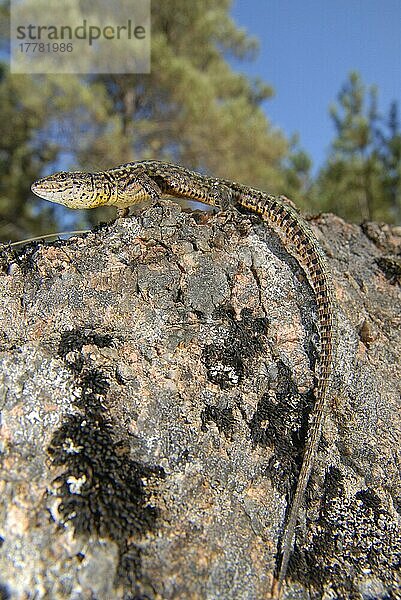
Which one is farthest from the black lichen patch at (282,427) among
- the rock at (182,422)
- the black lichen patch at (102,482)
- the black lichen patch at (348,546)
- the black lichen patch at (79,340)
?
the black lichen patch at (79,340)

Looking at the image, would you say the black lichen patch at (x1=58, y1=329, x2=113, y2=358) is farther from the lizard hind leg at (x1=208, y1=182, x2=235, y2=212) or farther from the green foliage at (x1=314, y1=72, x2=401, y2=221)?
the green foliage at (x1=314, y1=72, x2=401, y2=221)

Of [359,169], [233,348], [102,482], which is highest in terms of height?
[359,169]

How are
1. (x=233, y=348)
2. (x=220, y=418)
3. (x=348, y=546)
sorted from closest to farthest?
(x=348, y=546), (x=220, y=418), (x=233, y=348)

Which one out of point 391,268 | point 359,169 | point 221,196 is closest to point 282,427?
point 391,268

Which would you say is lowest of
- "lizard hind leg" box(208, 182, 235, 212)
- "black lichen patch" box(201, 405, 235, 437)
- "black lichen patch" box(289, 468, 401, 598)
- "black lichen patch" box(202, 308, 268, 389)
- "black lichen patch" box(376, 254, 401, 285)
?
"black lichen patch" box(289, 468, 401, 598)

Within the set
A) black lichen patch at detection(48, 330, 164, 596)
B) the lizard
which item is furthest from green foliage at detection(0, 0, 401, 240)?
black lichen patch at detection(48, 330, 164, 596)

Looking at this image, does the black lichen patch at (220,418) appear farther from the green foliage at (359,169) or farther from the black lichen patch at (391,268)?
the green foliage at (359,169)

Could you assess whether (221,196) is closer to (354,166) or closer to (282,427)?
(282,427)
